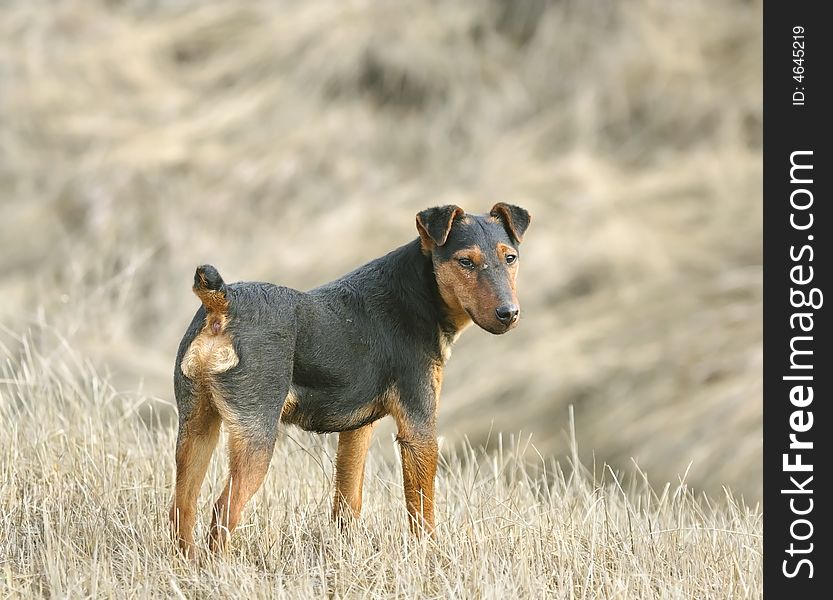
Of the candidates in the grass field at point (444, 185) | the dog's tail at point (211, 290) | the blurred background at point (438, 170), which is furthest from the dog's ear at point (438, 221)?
the blurred background at point (438, 170)

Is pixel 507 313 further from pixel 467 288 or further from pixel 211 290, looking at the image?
pixel 211 290

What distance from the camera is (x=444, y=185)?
1421cm

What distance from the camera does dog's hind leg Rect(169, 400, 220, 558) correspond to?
4.84 m

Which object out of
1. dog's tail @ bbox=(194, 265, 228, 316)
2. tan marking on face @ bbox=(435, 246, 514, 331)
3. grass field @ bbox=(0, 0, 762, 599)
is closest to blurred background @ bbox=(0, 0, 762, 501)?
grass field @ bbox=(0, 0, 762, 599)

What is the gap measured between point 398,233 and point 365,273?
7832mm

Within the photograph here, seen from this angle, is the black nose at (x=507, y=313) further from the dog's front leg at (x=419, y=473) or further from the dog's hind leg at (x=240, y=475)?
the dog's hind leg at (x=240, y=475)

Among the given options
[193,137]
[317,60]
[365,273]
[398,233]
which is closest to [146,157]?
[193,137]

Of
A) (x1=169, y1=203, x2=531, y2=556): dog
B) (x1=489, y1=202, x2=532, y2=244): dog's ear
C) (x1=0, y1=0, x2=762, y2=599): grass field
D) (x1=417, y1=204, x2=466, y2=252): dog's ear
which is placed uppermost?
(x1=0, y1=0, x2=762, y2=599): grass field

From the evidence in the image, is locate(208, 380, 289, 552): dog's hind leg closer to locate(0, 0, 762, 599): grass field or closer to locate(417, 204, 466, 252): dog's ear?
locate(417, 204, 466, 252): dog's ear

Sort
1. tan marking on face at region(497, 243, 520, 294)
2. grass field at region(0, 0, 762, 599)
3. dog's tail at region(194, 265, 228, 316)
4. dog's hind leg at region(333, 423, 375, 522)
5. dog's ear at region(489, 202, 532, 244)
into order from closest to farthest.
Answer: dog's tail at region(194, 265, 228, 316) → tan marking on face at region(497, 243, 520, 294) → dog's ear at region(489, 202, 532, 244) → dog's hind leg at region(333, 423, 375, 522) → grass field at region(0, 0, 762, 599)

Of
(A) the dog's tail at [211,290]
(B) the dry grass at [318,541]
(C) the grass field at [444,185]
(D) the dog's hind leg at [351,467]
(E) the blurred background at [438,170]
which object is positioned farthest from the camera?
(E) the blurred background at [438,170]

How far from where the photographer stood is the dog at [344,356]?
475 cm
